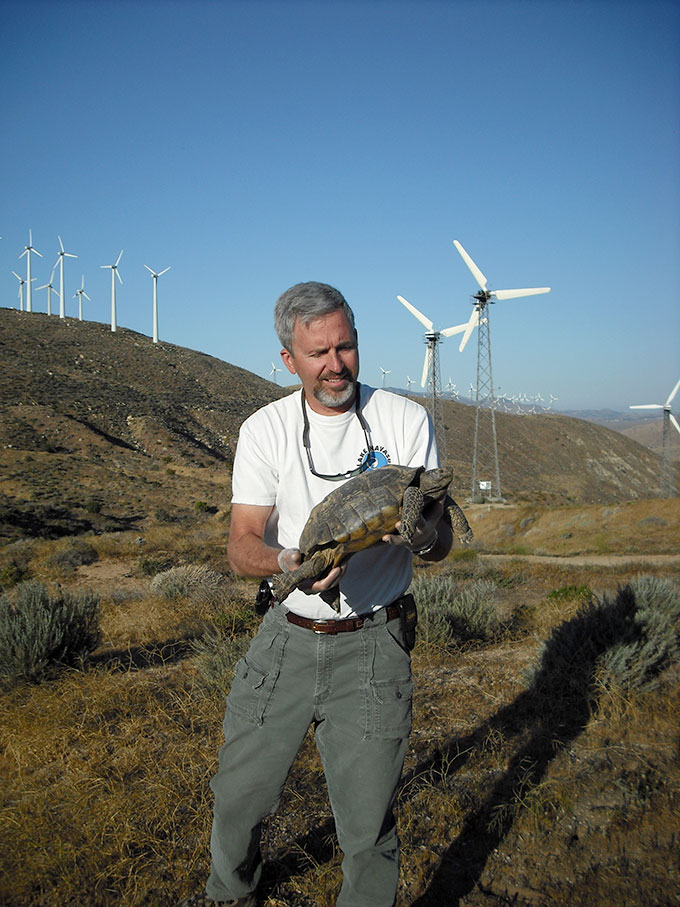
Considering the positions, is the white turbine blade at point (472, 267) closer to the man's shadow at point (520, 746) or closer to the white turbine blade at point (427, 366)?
the white turbine blade at point (427, 366)

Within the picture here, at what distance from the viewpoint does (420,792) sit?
4.20m

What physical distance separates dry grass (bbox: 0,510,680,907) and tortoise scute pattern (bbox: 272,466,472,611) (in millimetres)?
2077

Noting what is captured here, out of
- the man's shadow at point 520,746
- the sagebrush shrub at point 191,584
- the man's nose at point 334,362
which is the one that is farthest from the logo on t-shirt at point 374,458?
the sagebrush shrub at point 191,584

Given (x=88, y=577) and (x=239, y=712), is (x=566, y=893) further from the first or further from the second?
(x=88, y=577)

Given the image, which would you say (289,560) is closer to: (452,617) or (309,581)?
(309,581)

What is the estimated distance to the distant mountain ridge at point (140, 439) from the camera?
3503cm

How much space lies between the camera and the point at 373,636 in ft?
9.50

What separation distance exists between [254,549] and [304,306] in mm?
1295

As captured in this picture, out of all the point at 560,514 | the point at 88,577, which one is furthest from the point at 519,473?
the point at 88,577

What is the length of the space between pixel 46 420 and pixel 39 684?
48.9 metres

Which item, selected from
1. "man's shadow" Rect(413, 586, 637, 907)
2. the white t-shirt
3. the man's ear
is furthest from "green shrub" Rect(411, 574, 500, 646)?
the man's ear

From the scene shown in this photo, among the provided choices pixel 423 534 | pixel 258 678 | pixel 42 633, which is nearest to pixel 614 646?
pixel 423 534

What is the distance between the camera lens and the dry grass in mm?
3426

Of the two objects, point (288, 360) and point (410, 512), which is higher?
point (288, 360)
